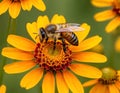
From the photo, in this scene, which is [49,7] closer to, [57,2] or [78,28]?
[57,2]

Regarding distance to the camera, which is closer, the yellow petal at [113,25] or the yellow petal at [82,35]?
the yellow petal at [82,35]

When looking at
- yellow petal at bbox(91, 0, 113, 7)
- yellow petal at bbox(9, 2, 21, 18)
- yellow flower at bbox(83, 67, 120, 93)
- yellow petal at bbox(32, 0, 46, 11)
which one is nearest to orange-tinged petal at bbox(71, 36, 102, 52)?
yellow flower at bbox(83, 67, 120, 93)

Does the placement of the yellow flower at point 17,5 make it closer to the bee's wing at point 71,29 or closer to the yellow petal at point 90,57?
the bee's wing at point 71,29

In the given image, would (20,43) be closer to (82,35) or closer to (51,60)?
(51,60)

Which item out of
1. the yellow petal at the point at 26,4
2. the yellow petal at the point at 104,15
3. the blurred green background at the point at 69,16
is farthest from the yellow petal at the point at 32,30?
the blurred green background at the point at 69,16

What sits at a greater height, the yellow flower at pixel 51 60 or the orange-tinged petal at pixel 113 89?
the yellow flower at pixel 51 60

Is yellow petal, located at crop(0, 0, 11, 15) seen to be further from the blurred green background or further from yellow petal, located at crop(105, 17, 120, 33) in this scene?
the blurred green background

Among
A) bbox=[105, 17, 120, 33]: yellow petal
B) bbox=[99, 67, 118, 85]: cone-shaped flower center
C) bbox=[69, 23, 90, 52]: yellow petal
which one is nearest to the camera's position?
bbox=[69, 23, 90, 52]: yellow petal
